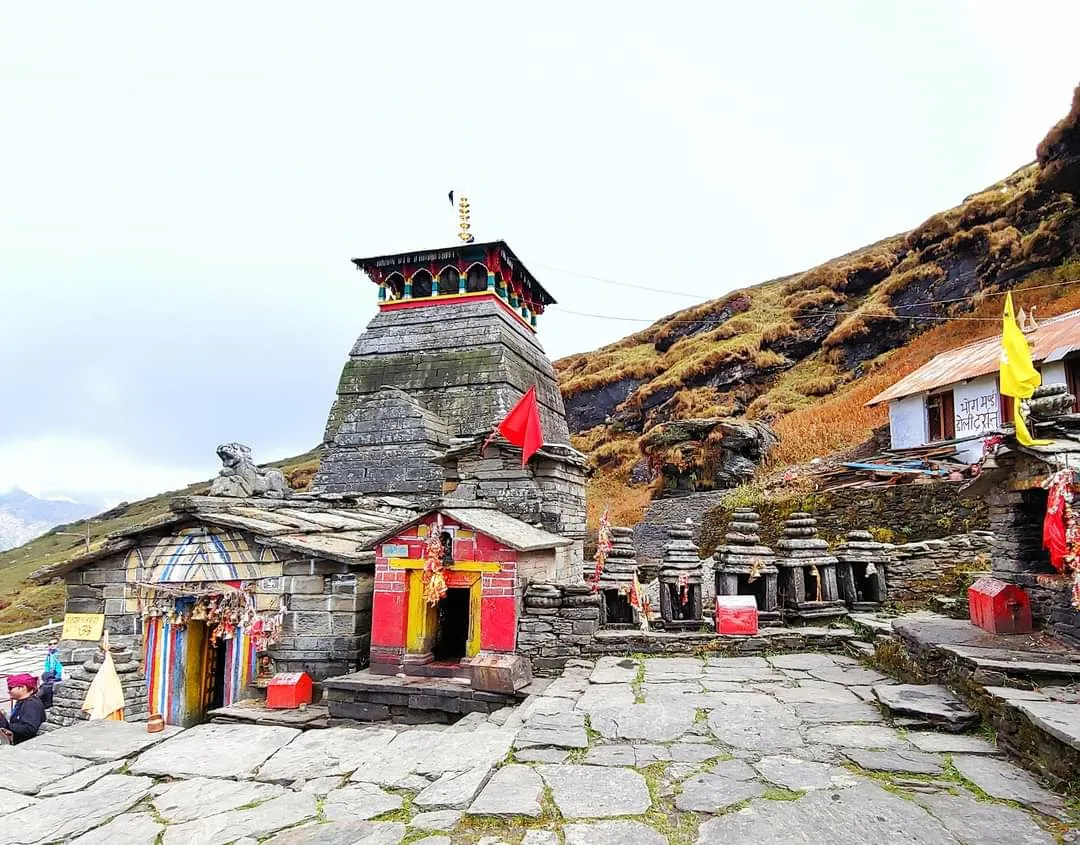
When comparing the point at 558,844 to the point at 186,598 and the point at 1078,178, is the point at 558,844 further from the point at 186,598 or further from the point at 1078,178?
the point at 1078,178

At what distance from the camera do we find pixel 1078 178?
96.1 ft

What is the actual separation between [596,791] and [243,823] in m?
2.42

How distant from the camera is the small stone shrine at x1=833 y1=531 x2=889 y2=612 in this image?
979 centimetres

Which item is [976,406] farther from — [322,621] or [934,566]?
[322,621]

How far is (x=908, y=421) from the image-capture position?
2264 cm

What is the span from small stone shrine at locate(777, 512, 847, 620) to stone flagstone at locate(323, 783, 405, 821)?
262 inches

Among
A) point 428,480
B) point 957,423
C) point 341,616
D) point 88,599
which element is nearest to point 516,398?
point 428,480

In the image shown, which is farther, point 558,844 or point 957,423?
point 957,423

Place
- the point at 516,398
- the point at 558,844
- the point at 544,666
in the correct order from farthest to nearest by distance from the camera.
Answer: the point at 516,398
the point at 544,666
the point at 558,844

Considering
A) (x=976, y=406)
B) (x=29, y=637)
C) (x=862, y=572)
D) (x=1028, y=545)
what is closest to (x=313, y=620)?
(x=862, y=572)

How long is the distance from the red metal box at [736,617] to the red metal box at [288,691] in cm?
587

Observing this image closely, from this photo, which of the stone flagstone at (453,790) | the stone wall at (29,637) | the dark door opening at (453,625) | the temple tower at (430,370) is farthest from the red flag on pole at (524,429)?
the stone wall at (29,637)

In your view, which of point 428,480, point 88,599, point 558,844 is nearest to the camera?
point 558,844

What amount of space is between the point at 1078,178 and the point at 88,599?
39617mm
